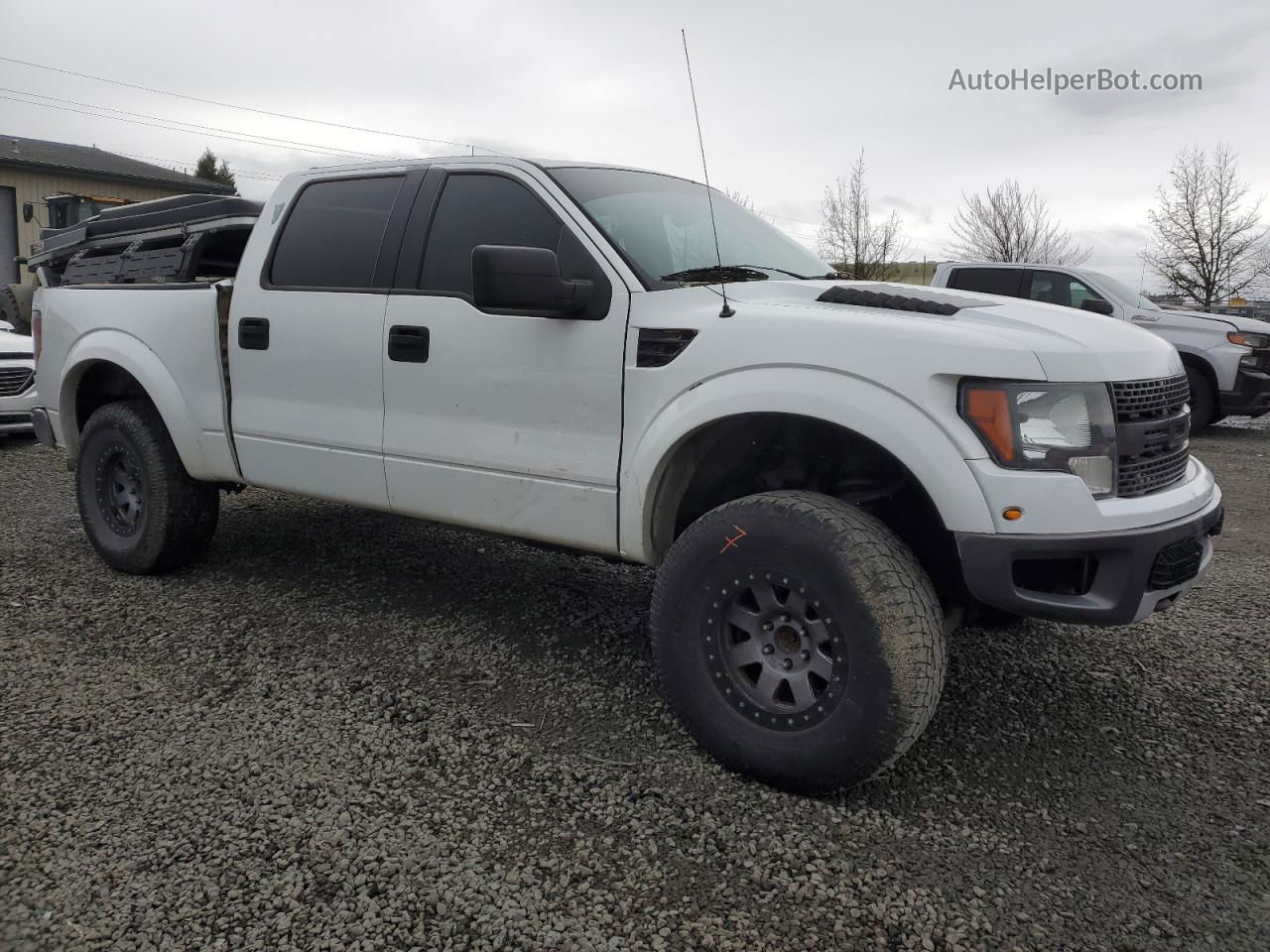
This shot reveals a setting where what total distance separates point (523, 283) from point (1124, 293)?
9.57 metres

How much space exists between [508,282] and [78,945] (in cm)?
201

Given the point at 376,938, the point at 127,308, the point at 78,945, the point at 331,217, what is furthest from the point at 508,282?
the point at 127,308

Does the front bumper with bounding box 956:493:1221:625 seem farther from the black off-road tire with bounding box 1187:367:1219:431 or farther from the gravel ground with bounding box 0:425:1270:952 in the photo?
the black off-road tire with bounding box 1187:367:1219:431

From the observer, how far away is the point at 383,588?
4750mm

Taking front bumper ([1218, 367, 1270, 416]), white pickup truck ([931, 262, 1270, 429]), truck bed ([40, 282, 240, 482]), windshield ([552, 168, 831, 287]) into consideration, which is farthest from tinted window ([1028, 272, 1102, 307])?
truck bed ([40, 282, 240, 482])

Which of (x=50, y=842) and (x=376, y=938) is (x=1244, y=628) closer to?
(x=376, y=938)

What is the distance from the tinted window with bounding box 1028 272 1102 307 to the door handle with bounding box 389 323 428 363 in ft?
27.7

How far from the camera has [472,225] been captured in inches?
145

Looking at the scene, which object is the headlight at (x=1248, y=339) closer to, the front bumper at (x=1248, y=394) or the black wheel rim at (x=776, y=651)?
the front bumper at (x=1248, y=394)

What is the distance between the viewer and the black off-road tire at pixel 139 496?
15.2 ft

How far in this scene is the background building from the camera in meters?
27.3

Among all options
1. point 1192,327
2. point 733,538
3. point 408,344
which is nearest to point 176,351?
point 408,344

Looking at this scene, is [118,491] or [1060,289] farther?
[1060,289]

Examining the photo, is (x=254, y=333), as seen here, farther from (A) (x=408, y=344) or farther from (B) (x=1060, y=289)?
(B) (x=1060, y=289)
